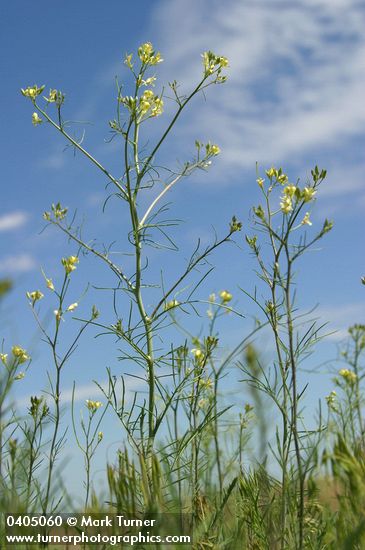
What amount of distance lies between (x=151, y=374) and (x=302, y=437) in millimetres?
964

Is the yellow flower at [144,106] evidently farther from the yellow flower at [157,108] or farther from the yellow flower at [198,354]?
the yellow flower at [198,354]

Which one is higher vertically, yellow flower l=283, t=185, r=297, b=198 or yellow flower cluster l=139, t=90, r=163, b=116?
yellow flower cluster l=139, t=90, r=163, b=116

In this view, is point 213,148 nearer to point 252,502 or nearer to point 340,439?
point 252,502

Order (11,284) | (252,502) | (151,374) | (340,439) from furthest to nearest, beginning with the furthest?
(151,374)
(252,502)
(340,439)
(11,284)

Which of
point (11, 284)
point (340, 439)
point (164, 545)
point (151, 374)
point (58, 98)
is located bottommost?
point (164, 545)

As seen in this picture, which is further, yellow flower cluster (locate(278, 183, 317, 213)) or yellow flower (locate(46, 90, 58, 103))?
yellow flower (locate(46, 90, 58, 103))

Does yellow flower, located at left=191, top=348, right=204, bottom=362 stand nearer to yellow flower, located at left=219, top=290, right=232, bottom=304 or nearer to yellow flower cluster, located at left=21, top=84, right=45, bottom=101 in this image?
yellow flower, located at left=219, top=290, right=232, bottom=304

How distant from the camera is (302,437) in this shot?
2820mm

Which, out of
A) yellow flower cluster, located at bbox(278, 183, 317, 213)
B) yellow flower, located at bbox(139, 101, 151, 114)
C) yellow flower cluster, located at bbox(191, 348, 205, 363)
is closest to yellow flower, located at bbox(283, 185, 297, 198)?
yellow flower cluster, located at bbox(278, 183, 317, 213)

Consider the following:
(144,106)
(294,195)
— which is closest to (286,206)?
(294,195)

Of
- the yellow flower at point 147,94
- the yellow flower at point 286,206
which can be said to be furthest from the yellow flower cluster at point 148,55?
the yellow flower at point 286,206

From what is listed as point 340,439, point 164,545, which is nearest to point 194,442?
point 164,545

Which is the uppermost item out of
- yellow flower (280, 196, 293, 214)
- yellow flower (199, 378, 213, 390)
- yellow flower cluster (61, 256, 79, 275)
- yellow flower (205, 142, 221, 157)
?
yellow flower (205, 142, 221, 157)

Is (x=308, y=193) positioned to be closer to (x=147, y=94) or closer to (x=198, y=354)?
(x=198, y=354)
